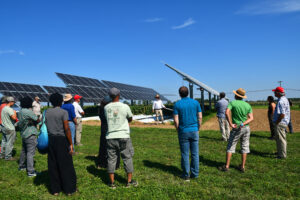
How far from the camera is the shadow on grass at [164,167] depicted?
17.0ft

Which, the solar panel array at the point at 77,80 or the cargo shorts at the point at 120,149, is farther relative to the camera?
the solar panel array at the point at 77,80

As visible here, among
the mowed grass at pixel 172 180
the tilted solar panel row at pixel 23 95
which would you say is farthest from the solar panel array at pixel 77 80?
the mowed grass at pixel 172 180

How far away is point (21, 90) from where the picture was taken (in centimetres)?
2567

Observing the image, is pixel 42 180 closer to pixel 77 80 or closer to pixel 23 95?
pixel 23 95

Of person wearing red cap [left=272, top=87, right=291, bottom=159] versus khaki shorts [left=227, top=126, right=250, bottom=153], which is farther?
person wearing red cap [left=272, top=87, right=291, bottom=159]

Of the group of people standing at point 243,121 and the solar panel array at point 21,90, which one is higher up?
the solar panel array at point 21,90

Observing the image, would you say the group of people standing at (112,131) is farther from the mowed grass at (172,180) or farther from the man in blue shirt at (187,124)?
the mowed grass at (172,180)

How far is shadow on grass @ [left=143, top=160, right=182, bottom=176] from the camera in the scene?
5195 mm

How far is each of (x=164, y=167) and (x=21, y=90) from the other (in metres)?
25.1

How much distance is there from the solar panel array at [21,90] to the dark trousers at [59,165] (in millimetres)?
22169

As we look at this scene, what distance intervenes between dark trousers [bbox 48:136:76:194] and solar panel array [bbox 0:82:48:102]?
22169 millimetres

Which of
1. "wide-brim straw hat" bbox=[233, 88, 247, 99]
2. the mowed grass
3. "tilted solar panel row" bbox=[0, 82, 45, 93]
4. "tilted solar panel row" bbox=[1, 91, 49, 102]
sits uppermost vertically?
"tilted solar panel row" bbox=[0, 82, 45, 93]

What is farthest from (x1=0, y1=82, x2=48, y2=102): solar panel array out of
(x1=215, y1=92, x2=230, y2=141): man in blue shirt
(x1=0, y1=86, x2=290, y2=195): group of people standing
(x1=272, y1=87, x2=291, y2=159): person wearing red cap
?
(x1=272, y1=87, x2=291, y2=159): person wearing red cap

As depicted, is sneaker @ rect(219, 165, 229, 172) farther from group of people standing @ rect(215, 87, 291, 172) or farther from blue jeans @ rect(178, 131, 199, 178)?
blue jeans @ rect(178, 131, 199, 178)
